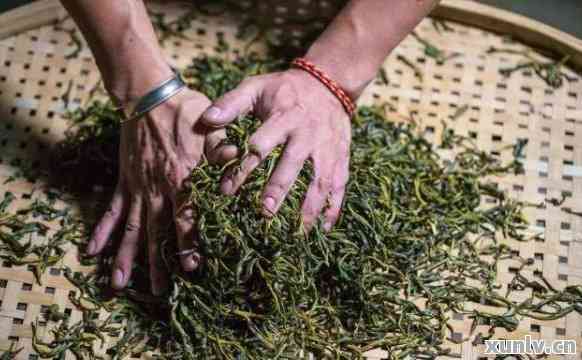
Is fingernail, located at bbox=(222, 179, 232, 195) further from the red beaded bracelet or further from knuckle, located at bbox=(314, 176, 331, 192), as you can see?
the red beaded bracelet

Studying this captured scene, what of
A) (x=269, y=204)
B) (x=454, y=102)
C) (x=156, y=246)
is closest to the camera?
(x=269, y=204)

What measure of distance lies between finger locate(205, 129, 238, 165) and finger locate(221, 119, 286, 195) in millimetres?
30

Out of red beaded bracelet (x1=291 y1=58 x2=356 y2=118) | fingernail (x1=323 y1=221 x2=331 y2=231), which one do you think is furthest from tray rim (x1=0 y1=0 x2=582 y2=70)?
fingernail (x1=323 y1=221 x2=331 y2=231)

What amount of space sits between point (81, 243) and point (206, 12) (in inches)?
26.4

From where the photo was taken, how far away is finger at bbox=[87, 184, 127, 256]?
60.1 inches

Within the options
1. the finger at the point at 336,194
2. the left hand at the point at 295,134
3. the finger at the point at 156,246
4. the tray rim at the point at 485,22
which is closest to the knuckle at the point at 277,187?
the left hand at the point at 295,134

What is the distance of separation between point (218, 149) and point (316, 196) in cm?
19

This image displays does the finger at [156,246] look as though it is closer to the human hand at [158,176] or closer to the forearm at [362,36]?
the human hand at [158,176]

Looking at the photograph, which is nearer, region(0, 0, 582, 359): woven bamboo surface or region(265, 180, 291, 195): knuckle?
region(265, 180, 291, 195): knuckle

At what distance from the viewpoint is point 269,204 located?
4.46 ft

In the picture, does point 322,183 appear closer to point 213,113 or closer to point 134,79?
point 213,113

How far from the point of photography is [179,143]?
1.45 m

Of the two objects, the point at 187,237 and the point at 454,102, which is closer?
the point at 187,237

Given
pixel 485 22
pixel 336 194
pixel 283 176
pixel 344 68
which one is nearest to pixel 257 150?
pixel 283 176
